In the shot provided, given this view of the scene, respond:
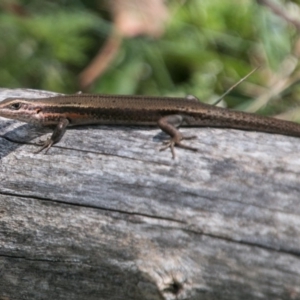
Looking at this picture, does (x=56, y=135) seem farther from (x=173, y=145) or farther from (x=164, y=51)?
(x=164, y=51)

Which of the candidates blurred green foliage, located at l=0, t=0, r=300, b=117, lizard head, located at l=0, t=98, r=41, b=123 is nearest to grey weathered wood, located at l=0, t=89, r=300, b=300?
lizard head, located at l=0, t=98, r=41, b=123

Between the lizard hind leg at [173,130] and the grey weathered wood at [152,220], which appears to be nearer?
the grey weathered wood at [152,220]

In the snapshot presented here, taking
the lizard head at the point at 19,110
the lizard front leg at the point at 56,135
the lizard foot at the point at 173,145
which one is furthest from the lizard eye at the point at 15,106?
the lizard foot at the point at 173,145

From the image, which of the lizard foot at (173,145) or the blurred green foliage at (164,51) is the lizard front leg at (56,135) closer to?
the lizard foot at (173,145)

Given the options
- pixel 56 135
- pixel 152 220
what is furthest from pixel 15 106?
pixel 152 220

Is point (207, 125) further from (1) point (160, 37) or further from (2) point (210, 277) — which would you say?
(1) point (160, 37)

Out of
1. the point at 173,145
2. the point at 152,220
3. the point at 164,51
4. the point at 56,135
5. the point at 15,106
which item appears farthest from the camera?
the point at 164,51

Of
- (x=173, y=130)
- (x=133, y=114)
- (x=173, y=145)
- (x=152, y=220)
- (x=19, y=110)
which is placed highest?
(x=19, y=110)
